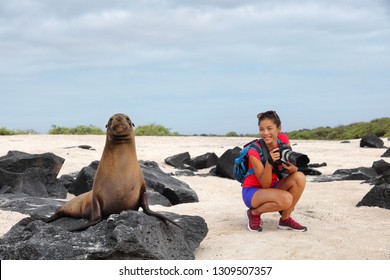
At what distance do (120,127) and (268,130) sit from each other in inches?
60.9

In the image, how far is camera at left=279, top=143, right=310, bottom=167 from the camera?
18.7 ft

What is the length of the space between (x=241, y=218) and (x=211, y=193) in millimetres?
3005

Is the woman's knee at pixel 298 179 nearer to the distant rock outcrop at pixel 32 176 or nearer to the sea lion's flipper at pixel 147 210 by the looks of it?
the sea lion's flipper at pixel 147 210

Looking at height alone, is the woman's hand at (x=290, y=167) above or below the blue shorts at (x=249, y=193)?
above

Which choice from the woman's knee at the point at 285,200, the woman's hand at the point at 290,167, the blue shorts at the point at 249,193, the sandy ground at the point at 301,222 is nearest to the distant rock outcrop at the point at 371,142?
the sandy ground at the point at 301,222

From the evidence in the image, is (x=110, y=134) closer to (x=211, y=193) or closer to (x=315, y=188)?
(x=211, y=193)

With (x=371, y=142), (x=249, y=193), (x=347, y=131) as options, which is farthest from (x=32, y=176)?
(x=347, y=131)

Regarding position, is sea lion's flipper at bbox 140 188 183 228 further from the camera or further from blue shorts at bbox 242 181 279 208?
the camera

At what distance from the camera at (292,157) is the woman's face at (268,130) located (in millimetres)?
124

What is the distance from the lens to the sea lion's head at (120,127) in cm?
543

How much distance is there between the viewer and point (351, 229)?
6535 millimetres

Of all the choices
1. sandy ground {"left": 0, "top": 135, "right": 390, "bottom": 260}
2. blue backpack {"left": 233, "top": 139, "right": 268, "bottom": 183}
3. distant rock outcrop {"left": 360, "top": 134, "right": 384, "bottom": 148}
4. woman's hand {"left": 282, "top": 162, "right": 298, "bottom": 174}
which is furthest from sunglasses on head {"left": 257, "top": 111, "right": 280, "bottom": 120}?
distant rock outcrop {"left": 360, "top": 134, "right": 384, "bottom": 148}

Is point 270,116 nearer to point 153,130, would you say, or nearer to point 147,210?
point 147,210
